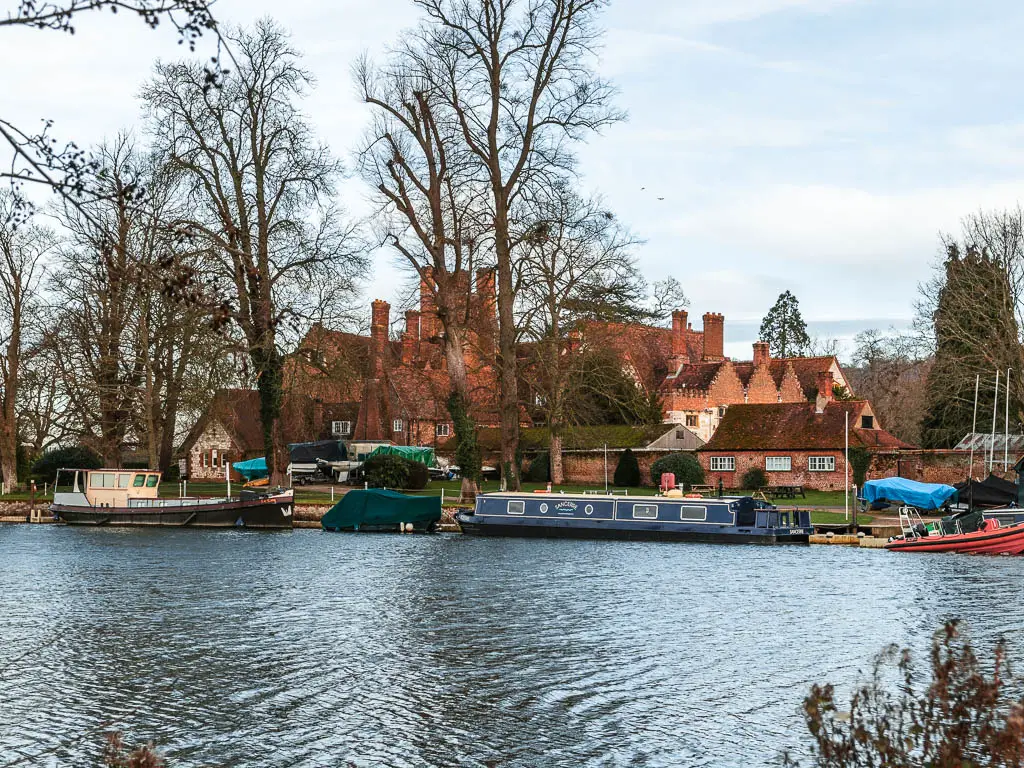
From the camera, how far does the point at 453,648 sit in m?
22.0

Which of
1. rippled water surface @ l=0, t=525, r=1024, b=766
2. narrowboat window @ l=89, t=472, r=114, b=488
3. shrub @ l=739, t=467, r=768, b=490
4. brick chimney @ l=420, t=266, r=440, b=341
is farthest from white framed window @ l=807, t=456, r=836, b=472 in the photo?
narrowboat window @ l=89, t=472, r=114, b=488

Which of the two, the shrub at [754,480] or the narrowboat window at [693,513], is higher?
the shrub at [754,480]

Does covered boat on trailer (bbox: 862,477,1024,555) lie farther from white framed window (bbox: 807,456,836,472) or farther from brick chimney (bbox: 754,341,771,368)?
brick chimney (bbox: 754,341,771,368)

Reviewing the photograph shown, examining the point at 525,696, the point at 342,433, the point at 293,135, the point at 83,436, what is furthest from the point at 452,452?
the point at 525,696

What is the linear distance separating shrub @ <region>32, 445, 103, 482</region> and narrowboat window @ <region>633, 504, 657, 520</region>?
3650 centimetres

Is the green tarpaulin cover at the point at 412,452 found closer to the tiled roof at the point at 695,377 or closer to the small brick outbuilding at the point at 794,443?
the tiled roof at the point at 695,377

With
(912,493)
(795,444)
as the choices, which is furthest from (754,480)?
(912,493)

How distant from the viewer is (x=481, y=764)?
46.6 ft

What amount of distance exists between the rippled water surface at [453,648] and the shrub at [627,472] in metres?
28.7

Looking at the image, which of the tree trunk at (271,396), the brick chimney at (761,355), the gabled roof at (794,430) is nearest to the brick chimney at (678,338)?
the brick chimney at (761,355)

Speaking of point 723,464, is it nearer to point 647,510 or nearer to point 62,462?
point 647,510

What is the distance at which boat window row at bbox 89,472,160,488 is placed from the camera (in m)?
55.7

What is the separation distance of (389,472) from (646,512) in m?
18.1

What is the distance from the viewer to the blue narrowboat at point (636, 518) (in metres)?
45.7
